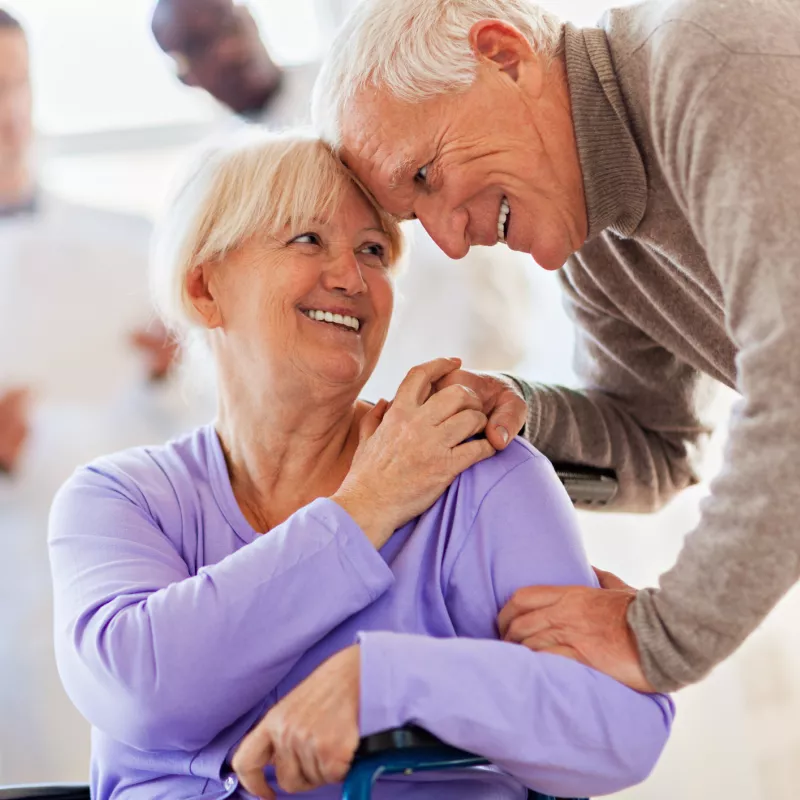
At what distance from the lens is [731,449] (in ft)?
3.82

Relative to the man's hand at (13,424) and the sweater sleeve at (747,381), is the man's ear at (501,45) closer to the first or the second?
the sweater sleeve at (747,381)

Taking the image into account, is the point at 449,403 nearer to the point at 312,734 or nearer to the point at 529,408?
the point at 529,408

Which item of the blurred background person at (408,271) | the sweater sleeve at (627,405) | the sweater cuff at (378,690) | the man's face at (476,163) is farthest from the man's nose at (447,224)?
the blurred background person at (408,271)

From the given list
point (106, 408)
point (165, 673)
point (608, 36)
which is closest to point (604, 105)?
point (608, 36)

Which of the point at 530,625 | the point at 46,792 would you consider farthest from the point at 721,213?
the point at 46,792

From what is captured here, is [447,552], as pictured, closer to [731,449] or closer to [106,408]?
[731,449]

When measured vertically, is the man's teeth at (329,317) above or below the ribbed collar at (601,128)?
below

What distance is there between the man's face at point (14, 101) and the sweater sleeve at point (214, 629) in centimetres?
159

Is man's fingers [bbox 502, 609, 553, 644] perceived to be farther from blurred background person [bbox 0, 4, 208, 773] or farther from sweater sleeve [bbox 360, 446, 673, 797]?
blurred background person [bbox 0, 4, 208, 773]

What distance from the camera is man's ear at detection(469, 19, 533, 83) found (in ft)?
4.72

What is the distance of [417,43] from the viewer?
1435 millimetres

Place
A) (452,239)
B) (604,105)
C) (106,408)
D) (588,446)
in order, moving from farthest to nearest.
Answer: (106,408) < (588,446) < (452,239) < (604,105)

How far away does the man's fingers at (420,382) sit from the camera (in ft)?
4.92

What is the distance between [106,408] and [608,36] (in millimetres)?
1648
